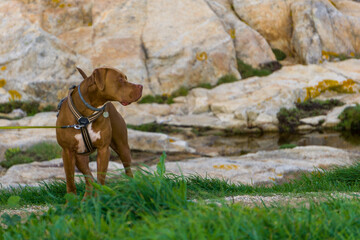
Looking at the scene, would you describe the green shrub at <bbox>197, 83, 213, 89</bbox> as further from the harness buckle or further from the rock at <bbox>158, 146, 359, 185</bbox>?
the harness buckle

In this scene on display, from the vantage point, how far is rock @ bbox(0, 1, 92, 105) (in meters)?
18.0

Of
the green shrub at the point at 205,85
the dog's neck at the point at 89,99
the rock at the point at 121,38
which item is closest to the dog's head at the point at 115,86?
the dog's neck at the point at 89,99

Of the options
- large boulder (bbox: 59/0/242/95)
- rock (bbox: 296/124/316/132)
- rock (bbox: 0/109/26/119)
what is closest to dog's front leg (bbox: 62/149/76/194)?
rock (bbox: 0/109/26/119)

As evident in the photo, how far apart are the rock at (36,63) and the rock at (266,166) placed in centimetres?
983

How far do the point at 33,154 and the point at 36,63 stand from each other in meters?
7.25

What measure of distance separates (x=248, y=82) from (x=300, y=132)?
13.8 ft

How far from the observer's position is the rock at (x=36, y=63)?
18.0 meters

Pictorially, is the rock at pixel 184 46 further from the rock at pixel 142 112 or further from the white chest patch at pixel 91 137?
the white chest patch at pixel 91 137

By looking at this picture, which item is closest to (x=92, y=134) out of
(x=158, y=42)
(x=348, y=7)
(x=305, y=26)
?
(x=158, y=42)

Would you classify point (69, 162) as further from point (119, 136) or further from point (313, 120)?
point (313, 120)

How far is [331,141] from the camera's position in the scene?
15039 mm

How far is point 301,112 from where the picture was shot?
17.6 m

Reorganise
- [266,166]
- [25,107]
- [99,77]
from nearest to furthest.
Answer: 1. [99,77]
2. [266,166]
3. [25,107]

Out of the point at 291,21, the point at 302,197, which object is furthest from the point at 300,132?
the point at 302,197
